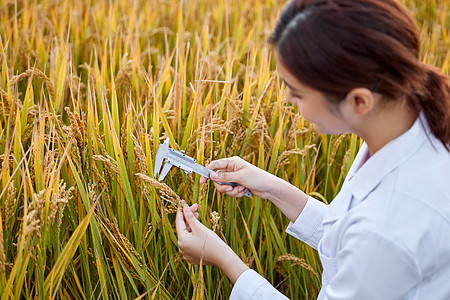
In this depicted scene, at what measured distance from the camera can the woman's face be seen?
3.76ft

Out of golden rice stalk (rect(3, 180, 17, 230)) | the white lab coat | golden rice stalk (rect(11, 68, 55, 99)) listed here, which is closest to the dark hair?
the white lab coat

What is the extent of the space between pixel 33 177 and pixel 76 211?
173mm

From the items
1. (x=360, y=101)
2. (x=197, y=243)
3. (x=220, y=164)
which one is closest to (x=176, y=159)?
(x=220, y=164)

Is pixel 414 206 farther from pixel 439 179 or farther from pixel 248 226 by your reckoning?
pixel 248 226

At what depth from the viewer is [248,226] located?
72.6 inches

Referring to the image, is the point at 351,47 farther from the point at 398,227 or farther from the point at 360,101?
the point at 398,227

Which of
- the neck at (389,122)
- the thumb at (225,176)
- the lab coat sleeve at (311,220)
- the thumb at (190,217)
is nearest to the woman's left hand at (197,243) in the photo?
the thumb at (190,217)

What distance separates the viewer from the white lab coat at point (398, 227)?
1052 millimetres

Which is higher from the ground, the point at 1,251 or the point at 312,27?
the point at 312,27

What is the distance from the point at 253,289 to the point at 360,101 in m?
0.60

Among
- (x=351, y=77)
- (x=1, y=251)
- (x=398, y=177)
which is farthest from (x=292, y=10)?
(x=1, y=251)

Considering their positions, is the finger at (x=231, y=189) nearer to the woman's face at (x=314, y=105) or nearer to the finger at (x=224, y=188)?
the finger at (x=224, y=188)

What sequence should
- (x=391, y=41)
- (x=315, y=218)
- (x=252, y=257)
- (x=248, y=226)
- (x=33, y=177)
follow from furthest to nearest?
(x=248, y=226), (x=252, y=257), (x=315, y=218), (x=33, y=177), (x=391, y=41)

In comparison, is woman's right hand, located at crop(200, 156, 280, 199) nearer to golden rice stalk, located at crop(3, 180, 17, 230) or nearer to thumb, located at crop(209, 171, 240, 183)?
thumb, located at crop(209, 171, 240, 183)
